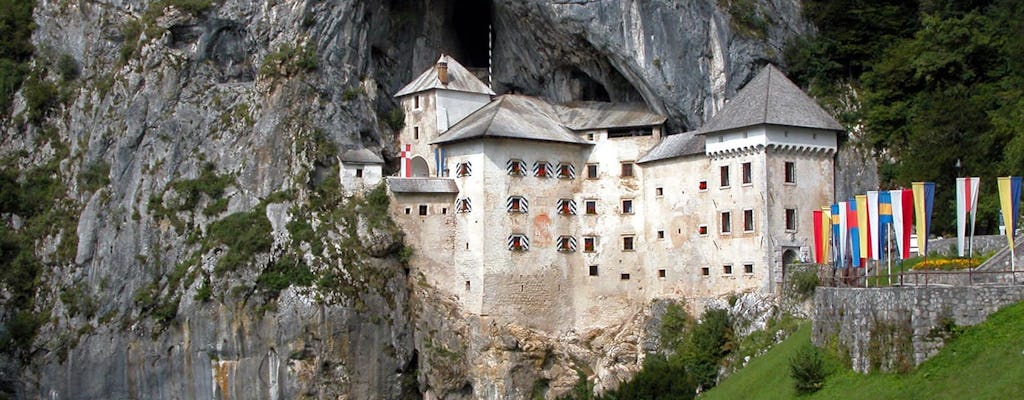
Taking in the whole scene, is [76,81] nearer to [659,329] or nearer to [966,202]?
[659,329]

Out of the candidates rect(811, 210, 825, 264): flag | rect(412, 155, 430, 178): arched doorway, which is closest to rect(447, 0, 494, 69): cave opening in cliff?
rect(412, 155, 430, 178): arched doorway

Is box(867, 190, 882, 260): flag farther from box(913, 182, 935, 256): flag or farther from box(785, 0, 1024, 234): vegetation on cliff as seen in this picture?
box(785, 0, 1024, 234): vegetation on cliff

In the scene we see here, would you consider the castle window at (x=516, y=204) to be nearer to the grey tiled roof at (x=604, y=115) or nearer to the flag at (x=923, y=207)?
the grey tiled roof at (x=604, y=115)

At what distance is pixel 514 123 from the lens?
230ft

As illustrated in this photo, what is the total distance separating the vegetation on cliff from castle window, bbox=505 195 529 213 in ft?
46.8

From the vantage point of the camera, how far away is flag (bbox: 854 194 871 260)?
4678 centimetres

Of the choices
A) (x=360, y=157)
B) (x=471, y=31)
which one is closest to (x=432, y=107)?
(x=360, y=157)

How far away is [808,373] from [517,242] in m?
27.6

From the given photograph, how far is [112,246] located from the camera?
254ft

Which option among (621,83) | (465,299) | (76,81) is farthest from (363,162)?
(76,81)

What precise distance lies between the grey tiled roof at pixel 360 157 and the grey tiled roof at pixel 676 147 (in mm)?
12932

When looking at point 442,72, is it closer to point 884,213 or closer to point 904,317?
point 884,213

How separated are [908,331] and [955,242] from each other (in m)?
16.3

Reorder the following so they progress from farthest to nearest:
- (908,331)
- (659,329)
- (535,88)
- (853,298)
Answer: (535,88), (659,329), (853,298), (908,331)
